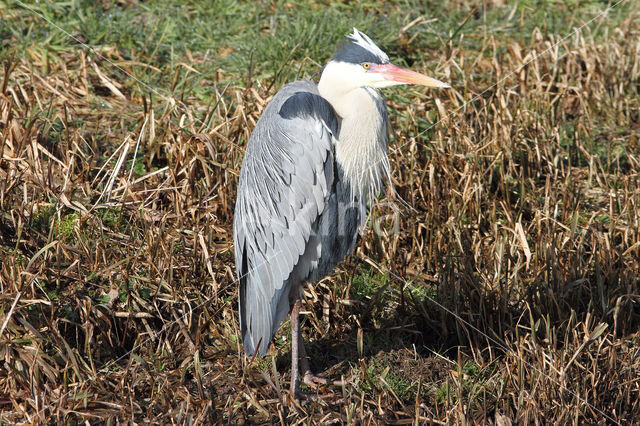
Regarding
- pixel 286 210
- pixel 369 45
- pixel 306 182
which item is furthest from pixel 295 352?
pixel 369 45

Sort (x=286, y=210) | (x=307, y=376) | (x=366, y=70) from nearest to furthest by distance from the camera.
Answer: (x=366, y=70)
(x=286, y=210)
(x=307, y=376)

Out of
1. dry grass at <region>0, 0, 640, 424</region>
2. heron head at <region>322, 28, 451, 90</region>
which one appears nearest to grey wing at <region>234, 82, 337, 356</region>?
heron head at <region>322, 28, 451, 90</region>

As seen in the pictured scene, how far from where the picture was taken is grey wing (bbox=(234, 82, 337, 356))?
3332 millimetres

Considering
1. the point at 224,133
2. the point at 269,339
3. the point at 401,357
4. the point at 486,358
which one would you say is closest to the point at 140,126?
the point at 224,133

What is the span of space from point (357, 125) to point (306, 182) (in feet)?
1.06

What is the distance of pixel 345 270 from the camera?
4160mm

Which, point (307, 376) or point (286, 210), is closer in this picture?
point (286, 210)

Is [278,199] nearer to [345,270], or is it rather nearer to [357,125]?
[357,125]

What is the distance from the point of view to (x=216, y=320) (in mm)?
3891

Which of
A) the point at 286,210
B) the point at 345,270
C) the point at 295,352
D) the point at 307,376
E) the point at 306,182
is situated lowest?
the point at 307,376

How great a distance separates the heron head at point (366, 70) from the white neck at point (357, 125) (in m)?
0.03

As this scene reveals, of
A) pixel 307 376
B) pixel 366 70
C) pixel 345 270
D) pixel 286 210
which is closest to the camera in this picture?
pixel 366 70

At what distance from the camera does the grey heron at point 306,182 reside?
10.9 ft

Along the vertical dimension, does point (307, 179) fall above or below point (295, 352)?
above
